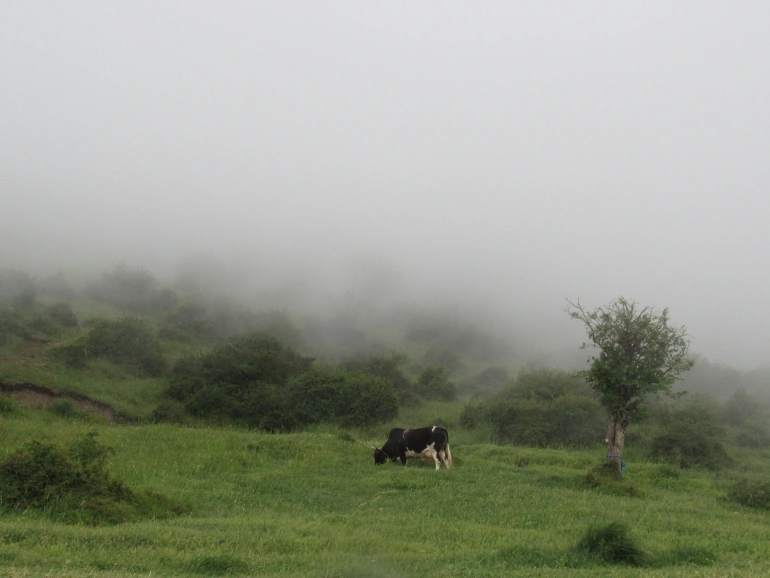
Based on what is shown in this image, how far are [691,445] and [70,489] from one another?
22.7 meters

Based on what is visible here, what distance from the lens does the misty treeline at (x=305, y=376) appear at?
1187 inches

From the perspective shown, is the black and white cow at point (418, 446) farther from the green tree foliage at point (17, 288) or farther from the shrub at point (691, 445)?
the green tree foliage at point (17, 288)

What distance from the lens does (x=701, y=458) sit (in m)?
25.5

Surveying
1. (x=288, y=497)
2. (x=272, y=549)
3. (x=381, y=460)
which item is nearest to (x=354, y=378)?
(x=381, y=460)

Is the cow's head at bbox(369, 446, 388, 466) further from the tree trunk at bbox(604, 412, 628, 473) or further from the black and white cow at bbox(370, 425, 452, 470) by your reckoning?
the tree trunk at bbox(604, 412, 628, 473)

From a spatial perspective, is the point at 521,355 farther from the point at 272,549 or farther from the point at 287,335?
the point at 272,549

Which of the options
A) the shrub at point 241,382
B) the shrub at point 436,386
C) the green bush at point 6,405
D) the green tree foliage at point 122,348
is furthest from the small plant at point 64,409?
the shrub at point 436,386

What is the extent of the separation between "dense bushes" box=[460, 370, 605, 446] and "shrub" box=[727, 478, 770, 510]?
12.1 m

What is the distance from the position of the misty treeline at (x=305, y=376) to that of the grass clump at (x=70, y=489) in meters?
15.4

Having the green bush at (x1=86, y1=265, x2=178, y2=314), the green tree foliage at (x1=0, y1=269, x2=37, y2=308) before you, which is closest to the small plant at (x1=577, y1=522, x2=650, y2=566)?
the green tree foliage at (x1=0, y1=269, x2=37, y2=308)

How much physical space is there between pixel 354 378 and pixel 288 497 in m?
20.7

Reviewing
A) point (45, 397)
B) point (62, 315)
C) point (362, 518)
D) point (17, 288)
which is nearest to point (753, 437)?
point (362, 518)

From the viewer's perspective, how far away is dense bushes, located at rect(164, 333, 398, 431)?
3334 centimetres

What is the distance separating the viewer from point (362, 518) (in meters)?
12.3
